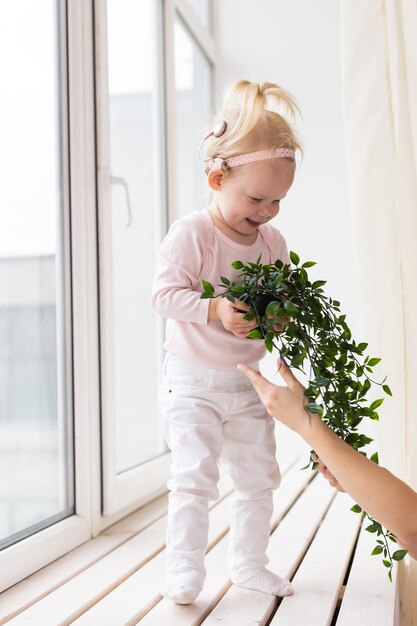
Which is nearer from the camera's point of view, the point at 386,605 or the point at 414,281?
the point at 386,605

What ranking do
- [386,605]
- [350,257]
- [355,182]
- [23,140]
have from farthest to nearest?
[350,257], [355,182], [23,140], [386,605]

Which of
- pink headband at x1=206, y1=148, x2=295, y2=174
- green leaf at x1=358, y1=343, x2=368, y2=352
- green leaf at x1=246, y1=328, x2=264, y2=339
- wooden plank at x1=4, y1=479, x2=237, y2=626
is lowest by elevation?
wooden plank at x1=4, y1=479, x2=237, y2=626

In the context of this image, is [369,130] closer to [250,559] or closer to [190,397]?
[190,397]

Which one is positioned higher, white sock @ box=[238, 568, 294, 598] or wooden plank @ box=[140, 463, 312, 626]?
white sock @ box=[238, 568, 294, 598]

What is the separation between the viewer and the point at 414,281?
169cm

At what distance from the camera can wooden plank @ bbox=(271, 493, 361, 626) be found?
140cm

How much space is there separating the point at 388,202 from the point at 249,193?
417mm

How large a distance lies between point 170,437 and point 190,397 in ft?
0.31

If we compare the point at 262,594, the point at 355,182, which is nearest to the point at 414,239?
the point at 355,182

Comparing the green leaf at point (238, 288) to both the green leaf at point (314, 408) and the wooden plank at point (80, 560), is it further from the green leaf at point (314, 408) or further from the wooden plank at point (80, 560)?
the wooden plank at point (80, 560)

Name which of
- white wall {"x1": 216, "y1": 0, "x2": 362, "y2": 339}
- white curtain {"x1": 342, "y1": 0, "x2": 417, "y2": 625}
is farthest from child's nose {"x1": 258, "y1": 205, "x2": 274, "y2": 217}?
white wall {"x1": 216, "y1": 0, "x2": 362, "y2": 339}

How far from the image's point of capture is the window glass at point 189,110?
3.06 meters

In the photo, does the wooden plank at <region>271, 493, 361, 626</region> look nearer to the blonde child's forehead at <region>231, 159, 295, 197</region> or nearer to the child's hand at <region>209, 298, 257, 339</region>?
the child's hand at <region>209, 298, 257, 339</region>

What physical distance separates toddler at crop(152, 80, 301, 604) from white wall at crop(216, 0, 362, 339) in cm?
180
